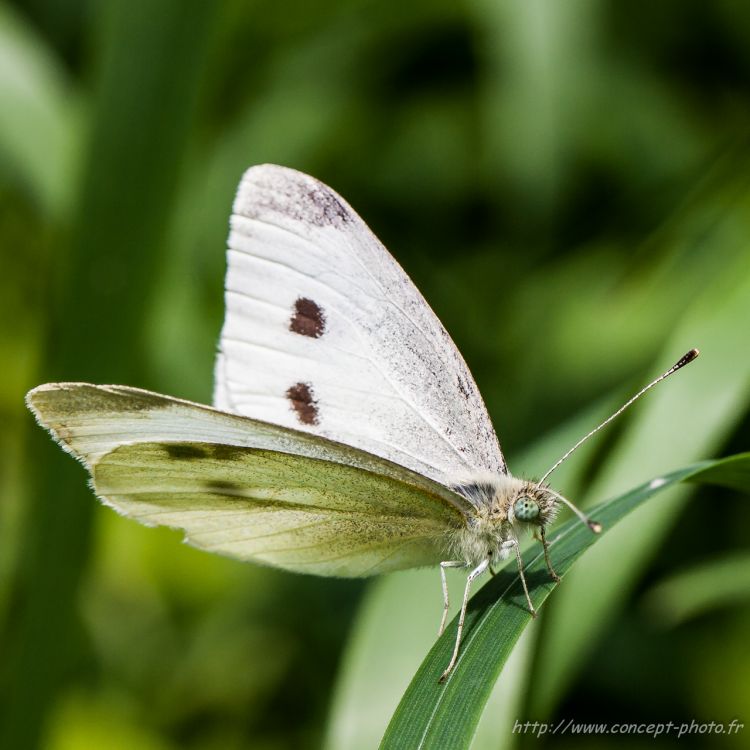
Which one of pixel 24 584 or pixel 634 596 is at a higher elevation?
pixel 24 584

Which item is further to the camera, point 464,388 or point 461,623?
point 464,388

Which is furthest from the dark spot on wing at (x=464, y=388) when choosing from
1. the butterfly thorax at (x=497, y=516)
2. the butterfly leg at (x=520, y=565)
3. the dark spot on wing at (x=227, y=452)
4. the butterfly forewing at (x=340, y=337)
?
the dark spot on wing at (x=227, y=452)

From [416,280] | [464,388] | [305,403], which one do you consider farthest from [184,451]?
[416,280]

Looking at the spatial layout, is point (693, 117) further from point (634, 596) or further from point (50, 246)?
point (50, 246)

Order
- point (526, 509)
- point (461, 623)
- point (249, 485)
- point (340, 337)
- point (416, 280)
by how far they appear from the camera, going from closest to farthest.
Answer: point (461, 623)
point (526, 509)
point (249, 485)
point (340, 337)
point (416, 280)

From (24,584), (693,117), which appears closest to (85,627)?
(24,584)

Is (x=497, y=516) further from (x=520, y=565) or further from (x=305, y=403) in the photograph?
(x=305, y=403)
